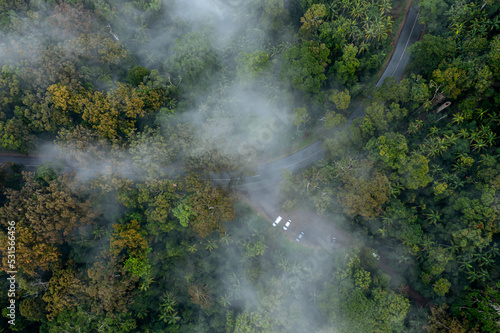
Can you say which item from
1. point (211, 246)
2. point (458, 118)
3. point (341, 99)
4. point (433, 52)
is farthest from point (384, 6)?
point (211, 246)

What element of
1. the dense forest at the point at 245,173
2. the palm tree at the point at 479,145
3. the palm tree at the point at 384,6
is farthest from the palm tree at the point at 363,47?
the palm tree at the point at 479,145

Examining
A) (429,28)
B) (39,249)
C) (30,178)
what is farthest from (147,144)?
(429,28)

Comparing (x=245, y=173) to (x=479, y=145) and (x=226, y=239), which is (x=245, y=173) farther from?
(x=479, y=145)

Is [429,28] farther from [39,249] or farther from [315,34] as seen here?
[39,249]

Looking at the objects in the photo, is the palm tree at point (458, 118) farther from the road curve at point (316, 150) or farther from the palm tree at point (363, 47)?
the palm tree at point (363, 47)

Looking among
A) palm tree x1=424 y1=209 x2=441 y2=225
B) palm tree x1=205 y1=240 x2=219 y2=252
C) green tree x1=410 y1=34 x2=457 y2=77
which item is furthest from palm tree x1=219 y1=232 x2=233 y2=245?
green tree x1=410 y1=34 x2=457 y2=77

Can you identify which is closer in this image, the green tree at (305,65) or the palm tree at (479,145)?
the palm tree at (479,145)

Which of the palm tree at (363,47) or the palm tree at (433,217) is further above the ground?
the palm tree at (363,47)
